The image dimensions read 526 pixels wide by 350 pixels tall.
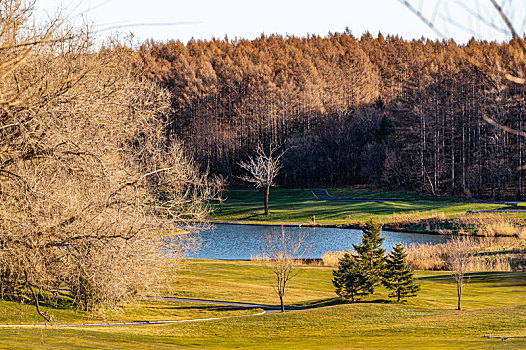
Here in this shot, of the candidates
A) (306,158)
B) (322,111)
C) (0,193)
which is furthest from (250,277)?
(322,111)

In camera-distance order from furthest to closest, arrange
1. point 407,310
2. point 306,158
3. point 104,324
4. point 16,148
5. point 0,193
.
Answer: point 306,158 < point 407,310 < point 104,324 < point 0,193 < point 16,148

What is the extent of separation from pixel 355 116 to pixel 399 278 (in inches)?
2732

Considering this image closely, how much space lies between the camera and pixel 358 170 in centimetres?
8581

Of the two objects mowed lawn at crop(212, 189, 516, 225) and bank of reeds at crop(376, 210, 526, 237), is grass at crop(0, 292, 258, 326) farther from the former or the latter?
mowed lawn at crop(212, 189, 516, 225)

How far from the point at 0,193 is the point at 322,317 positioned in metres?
12.6

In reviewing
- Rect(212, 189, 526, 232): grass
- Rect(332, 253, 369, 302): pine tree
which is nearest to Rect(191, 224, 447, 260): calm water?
Rect(212, 189, 526, 232): grass

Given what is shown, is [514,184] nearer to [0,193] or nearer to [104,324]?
[104,324]

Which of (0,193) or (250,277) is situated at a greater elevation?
(0,193)

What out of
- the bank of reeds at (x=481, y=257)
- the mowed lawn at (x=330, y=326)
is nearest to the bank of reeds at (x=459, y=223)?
the bank of reeds at (x=481, y=257)

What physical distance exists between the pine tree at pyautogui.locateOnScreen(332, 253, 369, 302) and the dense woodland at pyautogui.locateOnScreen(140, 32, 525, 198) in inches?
1550

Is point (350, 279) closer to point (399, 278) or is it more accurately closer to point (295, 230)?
point (399, 278)

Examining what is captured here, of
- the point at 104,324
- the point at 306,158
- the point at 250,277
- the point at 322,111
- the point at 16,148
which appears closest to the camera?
the point at 16,148

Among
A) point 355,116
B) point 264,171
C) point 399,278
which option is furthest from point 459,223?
point 355,116

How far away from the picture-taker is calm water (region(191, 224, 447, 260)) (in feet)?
137
